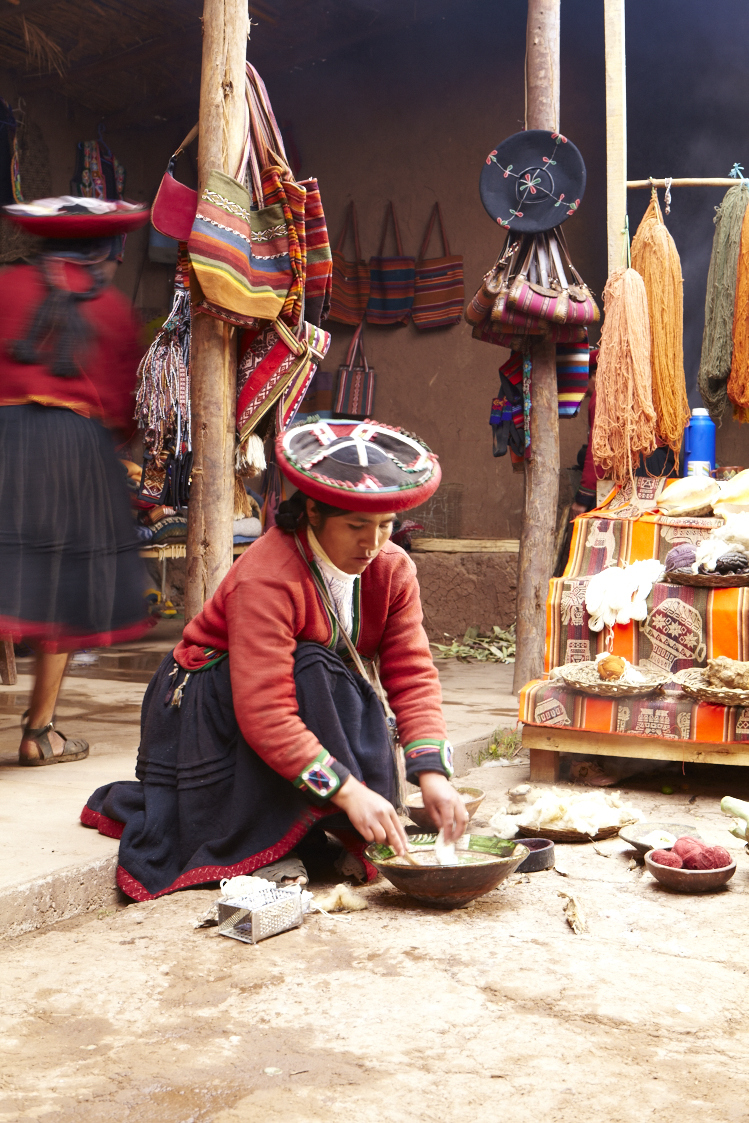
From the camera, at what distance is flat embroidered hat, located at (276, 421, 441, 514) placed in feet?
8.37

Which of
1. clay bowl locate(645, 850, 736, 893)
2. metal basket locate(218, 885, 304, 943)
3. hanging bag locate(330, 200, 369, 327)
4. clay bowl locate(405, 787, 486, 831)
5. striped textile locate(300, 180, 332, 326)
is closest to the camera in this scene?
metal basket locate(218, 885, 304, 943)

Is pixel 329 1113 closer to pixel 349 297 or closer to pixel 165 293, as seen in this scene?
pixel 349 297

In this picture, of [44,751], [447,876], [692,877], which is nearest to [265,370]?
[44,751]

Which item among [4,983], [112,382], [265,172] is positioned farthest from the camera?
[265,172]

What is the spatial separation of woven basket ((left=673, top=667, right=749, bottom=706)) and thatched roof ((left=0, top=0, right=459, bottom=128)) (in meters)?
5.47

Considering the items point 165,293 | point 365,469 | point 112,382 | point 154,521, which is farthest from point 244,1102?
point 165,293

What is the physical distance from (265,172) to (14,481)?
1.58 m

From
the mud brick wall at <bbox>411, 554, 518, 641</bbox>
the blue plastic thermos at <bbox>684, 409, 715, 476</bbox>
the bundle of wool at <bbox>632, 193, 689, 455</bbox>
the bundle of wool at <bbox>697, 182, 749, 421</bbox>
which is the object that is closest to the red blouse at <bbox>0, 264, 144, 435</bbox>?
the bundle of wool at <bbox>632, 193, 689, 455</bbox>

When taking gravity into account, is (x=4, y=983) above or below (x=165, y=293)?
below

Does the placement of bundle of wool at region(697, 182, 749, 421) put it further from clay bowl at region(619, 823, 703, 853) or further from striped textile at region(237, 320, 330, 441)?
clay bowl at region(619, 823, 703, 853)

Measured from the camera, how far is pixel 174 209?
398 centimetres

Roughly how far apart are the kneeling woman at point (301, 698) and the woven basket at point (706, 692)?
1.39 meters

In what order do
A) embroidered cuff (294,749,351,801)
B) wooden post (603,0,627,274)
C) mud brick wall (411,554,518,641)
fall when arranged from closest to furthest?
embroidered cuff (294,749,351,801) → wooden post (603,0,627,274) → mud brick wall (411,554,518,641)

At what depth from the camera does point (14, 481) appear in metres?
3.37
